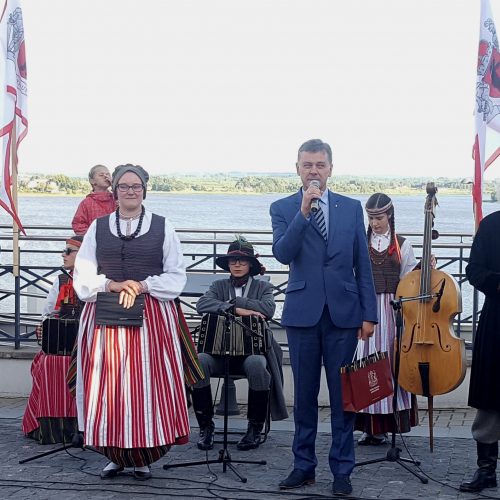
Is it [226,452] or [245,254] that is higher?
[245,254]

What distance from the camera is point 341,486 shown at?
5902 millimetres

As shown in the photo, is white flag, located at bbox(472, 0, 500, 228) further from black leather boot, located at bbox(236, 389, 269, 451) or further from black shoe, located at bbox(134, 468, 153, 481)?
black shoe, located at bbox(134, 468, 153, 481)

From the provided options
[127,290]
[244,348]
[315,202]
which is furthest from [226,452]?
[315,202]

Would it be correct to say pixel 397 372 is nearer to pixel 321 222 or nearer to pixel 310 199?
pixel 321 222

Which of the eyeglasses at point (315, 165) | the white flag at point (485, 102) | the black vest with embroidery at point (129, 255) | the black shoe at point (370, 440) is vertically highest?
the white flag at point (485, 102)

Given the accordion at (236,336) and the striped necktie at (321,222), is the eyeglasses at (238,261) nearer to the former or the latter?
the accordion at (236,336)

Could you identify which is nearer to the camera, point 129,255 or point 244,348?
point 129,255

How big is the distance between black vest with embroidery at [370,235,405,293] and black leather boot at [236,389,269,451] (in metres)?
1.10

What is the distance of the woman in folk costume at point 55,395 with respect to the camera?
293 inches

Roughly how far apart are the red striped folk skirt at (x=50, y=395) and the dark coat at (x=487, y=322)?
2931 mm

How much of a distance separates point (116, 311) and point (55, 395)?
1596mm

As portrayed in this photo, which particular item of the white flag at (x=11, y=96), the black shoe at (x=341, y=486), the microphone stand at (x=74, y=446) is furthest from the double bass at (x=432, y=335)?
the white flag at (x=11, y=96)

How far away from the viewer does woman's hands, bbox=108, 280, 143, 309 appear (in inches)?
243

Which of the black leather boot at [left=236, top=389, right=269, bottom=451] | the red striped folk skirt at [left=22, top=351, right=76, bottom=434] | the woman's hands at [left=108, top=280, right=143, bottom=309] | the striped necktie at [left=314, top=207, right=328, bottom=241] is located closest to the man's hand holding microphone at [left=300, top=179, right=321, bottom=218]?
the striped necktie at [left=314, top=207, right=328, bottom=241]
